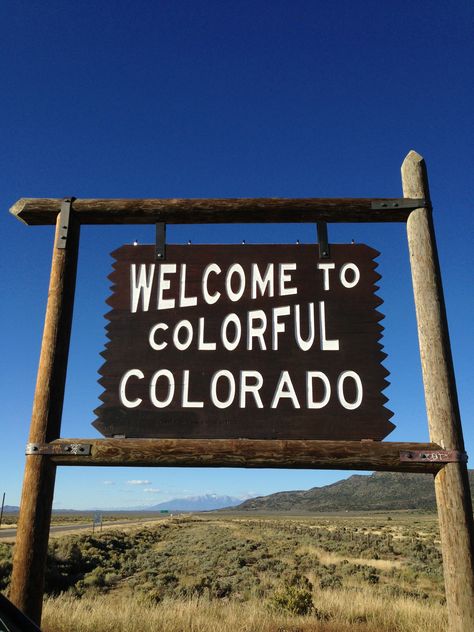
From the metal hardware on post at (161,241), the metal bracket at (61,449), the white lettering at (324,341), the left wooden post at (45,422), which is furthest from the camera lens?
the metal hardware on post at (161,241)

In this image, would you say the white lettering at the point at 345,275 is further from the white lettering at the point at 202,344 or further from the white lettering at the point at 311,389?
the white lettering at the point at 202,344

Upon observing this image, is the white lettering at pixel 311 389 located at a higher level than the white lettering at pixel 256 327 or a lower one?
lower

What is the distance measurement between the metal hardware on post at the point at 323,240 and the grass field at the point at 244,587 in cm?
515

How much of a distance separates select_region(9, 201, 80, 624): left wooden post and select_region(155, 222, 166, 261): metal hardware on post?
78 cm

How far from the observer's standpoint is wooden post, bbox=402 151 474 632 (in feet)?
11.9

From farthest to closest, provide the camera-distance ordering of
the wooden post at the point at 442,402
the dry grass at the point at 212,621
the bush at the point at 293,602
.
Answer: the bush at the point at 293,602 < the dry grass at the point at 212,621 < the wooden post at the point at 442,402

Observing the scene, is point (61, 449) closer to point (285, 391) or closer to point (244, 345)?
point (244, 345)

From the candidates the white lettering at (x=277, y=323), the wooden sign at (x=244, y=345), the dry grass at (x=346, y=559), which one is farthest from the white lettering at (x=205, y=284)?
the dry grass at (x=346, y=559)

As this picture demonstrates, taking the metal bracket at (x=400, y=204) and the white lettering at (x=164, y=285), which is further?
the metal bracket at (x=400, y=204)

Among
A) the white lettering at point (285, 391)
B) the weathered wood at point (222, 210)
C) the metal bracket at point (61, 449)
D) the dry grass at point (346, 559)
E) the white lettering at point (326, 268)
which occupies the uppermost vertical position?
the weathered wood at point (222, 210)

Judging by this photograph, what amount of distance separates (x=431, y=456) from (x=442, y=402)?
1.46 ft

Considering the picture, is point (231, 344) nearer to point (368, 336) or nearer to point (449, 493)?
point (368, 336)

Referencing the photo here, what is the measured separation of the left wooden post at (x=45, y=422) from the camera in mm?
3803

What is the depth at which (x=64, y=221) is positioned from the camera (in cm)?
Result: 475
